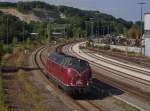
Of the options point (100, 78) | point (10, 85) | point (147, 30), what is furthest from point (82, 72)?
point (147, 30)

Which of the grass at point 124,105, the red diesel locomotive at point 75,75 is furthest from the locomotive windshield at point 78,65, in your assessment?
the grass at point 124,105

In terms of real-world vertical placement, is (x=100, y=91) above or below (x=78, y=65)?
below

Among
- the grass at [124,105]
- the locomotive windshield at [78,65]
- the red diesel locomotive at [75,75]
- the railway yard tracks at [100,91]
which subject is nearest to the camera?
the grass at [124,105]

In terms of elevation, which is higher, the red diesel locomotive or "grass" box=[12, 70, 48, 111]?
the red diesel locomotive

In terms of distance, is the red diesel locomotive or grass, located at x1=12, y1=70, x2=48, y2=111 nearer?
grass, located at x1=12, y1=70, x2=48, y2=111

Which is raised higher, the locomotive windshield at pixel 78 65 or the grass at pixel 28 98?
the locomotive windshield at pixel 78 65

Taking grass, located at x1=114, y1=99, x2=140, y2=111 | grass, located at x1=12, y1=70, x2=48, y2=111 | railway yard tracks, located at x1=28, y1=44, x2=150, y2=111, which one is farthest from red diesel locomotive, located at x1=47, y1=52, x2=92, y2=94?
grass, located at x1=114, y1=99, x2=140, y2=111

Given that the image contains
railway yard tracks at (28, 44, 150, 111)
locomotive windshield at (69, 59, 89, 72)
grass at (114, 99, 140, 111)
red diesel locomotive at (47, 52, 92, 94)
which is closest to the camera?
grass at (114, 99, 140, 111)

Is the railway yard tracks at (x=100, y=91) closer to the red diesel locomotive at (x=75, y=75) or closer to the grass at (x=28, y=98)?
the red diesel locomotive at (x=75, y=75)

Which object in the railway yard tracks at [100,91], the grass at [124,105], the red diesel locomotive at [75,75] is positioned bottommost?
the railway yard tracks at [100,91]

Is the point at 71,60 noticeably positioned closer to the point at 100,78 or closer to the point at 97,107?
the point at 97,107

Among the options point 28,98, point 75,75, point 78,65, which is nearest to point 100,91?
point 78,65

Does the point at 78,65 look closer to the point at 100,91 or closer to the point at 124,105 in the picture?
the point at 100,91

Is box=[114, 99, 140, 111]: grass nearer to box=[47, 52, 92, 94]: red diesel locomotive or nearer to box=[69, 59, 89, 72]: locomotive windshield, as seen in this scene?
box=[47, 52, 92, 94]: red diesel locomotive
